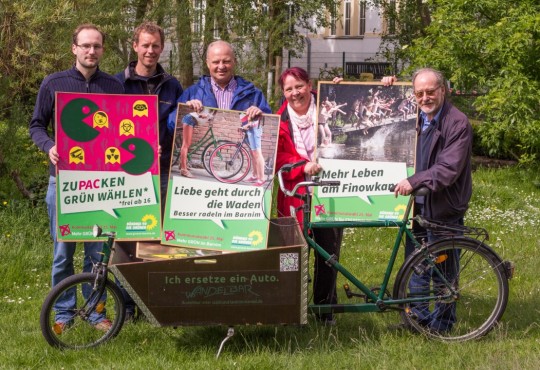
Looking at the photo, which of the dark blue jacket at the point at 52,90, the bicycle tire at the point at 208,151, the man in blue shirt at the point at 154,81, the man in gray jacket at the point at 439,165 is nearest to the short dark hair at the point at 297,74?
the man in gray jacket at the point at 439,165

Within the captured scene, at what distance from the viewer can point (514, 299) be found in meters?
6.62

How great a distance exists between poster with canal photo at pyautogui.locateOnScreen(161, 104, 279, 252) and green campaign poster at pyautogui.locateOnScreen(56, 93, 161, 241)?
6.5 inches

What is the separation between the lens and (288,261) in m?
5.08

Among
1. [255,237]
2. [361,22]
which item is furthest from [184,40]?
[361,22]

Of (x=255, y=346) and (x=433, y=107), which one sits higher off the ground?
(x=433, y=107)

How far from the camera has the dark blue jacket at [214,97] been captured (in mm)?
5598

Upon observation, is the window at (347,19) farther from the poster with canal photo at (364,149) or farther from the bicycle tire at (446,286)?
the bicycle tire at (446,286)

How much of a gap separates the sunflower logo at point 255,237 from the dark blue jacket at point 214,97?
839 mm

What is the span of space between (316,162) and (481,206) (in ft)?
18.2

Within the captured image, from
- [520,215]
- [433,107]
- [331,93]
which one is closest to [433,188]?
[433,107]

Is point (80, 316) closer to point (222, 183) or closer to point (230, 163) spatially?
point (222, 183)

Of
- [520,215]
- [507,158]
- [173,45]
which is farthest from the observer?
[507,158]

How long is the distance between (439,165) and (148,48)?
202 centimetres

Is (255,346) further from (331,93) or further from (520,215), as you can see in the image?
(520,215)
